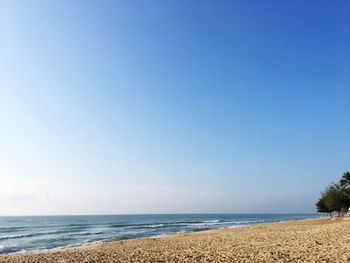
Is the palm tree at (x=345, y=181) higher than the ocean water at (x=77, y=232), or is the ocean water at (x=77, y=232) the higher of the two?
the palm tree at (x=345, y=181)

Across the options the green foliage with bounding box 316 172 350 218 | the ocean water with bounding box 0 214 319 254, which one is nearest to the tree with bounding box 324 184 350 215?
the green foliage with bounding box 316 172 350 218

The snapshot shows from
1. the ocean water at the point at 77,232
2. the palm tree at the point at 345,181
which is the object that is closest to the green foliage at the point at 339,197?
the palm tree at the point at 345,181

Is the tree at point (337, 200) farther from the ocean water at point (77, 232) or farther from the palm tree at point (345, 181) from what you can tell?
the ocean water at point (77, 232)

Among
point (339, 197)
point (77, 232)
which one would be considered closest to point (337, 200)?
point (339, 197)

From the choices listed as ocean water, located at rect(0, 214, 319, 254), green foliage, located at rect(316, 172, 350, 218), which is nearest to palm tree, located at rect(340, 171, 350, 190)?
green foliage, located at rect(316, 172, 350, 218)

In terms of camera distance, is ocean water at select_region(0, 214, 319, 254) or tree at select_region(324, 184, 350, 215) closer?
ocean water at select_region(0, 214, 319, 254)

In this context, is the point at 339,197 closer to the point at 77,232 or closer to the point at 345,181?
the point at 345,181

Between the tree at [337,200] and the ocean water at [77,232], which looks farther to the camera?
the tree at [337,200]

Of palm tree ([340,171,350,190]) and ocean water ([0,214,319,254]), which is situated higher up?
palm tree ([340,171,350,190])

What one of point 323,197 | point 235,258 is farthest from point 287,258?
point 323,197

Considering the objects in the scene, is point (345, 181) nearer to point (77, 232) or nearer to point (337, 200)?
point (337, 200)

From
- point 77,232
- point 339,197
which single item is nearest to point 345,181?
point 339,197

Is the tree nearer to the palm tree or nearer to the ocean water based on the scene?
the palm tree

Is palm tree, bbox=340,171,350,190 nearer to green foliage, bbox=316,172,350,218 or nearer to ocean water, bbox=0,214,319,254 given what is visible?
green foliage, bbox=316,172,350,218
